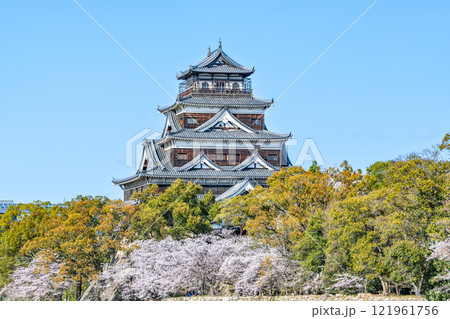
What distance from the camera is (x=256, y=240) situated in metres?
34.4

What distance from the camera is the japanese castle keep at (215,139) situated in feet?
161

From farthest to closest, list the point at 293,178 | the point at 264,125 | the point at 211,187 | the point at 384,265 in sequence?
the point at 264,125 < the point at 211,187 < the point at 293,178 < the point at 384,265

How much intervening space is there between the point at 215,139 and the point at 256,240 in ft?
55.9

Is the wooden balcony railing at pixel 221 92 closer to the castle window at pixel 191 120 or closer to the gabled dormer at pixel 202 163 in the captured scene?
the castle window at pixel 191 120

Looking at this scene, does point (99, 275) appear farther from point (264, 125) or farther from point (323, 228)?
point (264, 125)

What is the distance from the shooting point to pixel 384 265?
26781 millimetres

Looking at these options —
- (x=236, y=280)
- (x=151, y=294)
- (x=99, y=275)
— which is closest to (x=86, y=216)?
(x=99, y=275)

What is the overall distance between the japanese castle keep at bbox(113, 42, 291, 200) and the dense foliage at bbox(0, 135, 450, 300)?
8.41m

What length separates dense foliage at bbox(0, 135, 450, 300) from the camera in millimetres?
26328

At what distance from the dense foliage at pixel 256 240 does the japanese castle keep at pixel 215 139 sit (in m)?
8.41

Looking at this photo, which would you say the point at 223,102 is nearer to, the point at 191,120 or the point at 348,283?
the point at 191,120
